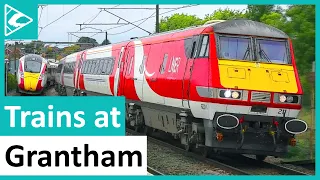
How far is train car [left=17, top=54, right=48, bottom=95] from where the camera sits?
37031mm

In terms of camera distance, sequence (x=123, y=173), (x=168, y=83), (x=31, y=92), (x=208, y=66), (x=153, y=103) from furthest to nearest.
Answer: (x=31, y=92) < (x=153, y=103) < (x=168, y=83) < (x=208, y=66) < (x=123, y=173)

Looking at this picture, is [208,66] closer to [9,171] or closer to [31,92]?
[9,171]

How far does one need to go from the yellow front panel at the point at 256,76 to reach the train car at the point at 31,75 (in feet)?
87.6

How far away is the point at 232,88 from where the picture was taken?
11.8 metres

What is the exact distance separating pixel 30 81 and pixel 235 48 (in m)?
26.4

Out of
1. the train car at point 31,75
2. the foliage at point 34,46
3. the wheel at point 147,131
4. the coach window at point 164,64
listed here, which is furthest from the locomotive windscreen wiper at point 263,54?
the foliage at point 34,46

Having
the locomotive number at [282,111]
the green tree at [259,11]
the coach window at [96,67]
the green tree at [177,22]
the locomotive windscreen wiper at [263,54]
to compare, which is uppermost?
the green tree at [177,22]

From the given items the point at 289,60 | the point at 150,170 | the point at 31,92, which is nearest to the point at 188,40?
the point at 289,60

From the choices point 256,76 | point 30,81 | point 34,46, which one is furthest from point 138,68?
point 34,46

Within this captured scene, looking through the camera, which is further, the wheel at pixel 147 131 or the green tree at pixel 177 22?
the green tree at pixel 177 22

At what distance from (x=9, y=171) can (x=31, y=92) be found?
30.1 meters

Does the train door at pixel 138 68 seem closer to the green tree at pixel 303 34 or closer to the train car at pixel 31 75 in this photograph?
the green tree at pixel 303 34

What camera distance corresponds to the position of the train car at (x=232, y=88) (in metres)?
11.9

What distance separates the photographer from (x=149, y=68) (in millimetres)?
15883
